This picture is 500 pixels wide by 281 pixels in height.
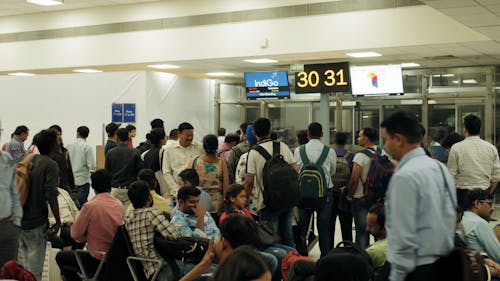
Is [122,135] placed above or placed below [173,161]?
above

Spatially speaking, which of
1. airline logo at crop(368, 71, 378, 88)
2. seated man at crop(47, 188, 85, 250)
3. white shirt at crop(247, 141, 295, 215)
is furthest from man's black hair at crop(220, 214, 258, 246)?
airline logo at crop(368, 71, 378, 88)

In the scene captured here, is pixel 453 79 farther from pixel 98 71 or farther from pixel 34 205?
pixel 34 205

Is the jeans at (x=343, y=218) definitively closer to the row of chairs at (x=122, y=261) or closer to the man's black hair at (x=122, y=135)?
the man's black hair at (x=122, y=135)

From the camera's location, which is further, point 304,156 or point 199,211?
point 304,156

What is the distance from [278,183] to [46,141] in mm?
2313

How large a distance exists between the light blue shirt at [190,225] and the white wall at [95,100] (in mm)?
7967

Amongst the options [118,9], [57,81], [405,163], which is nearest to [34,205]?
[405,163]

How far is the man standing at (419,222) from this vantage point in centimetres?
370

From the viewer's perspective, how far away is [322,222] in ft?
27.6

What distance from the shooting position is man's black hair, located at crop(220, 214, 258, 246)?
4875mm

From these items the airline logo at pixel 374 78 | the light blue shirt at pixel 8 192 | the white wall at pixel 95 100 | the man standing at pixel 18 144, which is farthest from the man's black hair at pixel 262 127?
the white wall at pixel 95 100

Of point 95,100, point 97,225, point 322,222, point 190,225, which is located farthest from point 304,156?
point 95,100

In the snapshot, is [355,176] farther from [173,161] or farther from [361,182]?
[173,161]

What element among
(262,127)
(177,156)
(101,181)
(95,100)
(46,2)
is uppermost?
(46,2)
